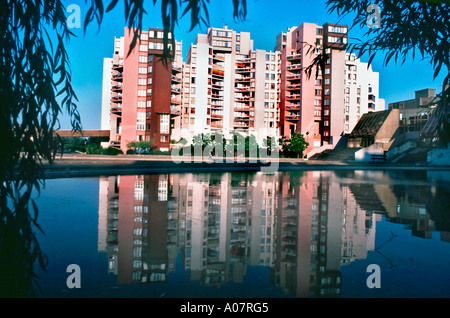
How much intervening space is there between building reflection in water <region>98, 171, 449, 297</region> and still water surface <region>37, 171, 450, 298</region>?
2cm

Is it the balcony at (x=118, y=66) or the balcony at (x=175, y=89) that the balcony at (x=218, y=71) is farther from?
the balcony at (x=118, y=66)

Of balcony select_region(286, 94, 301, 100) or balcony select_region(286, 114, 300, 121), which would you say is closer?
balcony select_region(286, 114, 300, 121)

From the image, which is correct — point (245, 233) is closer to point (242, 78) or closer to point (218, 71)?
point (218, 71)

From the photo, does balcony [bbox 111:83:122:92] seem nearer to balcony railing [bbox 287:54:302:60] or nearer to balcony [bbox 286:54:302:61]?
balcony [bbox 286:54:302:61]

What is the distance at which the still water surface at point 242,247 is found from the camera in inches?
145

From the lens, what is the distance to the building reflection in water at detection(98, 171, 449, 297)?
4176 millimetres

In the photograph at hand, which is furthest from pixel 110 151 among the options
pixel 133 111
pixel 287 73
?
pixel 287 73

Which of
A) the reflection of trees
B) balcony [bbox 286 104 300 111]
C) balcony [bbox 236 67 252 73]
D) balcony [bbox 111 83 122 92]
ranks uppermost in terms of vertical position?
balcony [bbox 236 67 252 73]

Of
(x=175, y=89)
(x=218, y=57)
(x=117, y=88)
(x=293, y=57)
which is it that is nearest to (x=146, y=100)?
(x=175, y=89)

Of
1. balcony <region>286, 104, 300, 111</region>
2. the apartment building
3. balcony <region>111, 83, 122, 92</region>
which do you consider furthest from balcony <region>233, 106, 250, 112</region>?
balcony <region>111, 83, 122, 92</region>

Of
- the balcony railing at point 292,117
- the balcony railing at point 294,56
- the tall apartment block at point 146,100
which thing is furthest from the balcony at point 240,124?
the balcony railing at point 294,56

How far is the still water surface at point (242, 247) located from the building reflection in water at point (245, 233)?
0.06 ft

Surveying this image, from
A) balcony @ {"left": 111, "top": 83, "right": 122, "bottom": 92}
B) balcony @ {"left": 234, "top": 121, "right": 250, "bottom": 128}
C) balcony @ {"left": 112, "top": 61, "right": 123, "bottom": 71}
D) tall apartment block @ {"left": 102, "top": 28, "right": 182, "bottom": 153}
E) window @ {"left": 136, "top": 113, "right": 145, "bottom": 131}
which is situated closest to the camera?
tall apartment block @ {"left": 102, "top": 28, "right": 182, "bottom": 153}

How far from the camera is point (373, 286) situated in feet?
12.2
